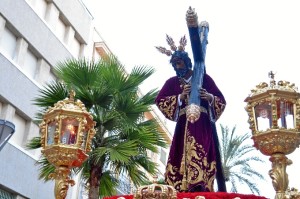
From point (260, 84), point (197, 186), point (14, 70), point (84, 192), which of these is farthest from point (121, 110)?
point (84, 192)

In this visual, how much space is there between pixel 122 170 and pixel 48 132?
5687 mm

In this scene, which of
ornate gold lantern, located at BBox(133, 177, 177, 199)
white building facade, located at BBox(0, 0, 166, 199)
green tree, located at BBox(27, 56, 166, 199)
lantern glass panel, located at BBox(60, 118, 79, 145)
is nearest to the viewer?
ornate gold lantern, located at BBox(133, 177, 177, 199)

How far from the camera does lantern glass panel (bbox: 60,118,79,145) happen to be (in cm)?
610

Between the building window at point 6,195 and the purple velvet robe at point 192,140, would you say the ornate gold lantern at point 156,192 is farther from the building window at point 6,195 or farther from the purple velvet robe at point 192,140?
the building window at point 6,195

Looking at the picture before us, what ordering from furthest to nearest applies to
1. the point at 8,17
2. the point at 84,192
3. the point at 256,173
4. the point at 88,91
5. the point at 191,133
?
the point at 256,173
the point at 84,192
the point at 8,17
the point at 88,91
the point at 191,133

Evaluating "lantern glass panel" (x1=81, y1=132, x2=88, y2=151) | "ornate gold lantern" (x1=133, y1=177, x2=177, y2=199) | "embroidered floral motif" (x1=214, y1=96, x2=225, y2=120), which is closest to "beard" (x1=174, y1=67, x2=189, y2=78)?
"embroidered floral motif" (x1=214, y1=96, x2=225, y2=120)

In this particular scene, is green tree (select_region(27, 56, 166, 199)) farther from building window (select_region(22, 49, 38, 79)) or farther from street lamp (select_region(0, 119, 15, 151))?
building window (select_region(22, 49, 38, 79))

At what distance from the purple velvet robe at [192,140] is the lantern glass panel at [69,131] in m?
1.46

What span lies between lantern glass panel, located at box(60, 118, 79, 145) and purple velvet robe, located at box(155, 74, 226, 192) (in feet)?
4.78

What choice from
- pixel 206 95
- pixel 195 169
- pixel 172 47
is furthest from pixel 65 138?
pixel 172 47

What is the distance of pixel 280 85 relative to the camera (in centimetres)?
586

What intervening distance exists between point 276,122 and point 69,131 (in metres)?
2.22

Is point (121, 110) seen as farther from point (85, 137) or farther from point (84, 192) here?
point (84, 192)

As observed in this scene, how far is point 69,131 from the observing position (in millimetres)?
6148
